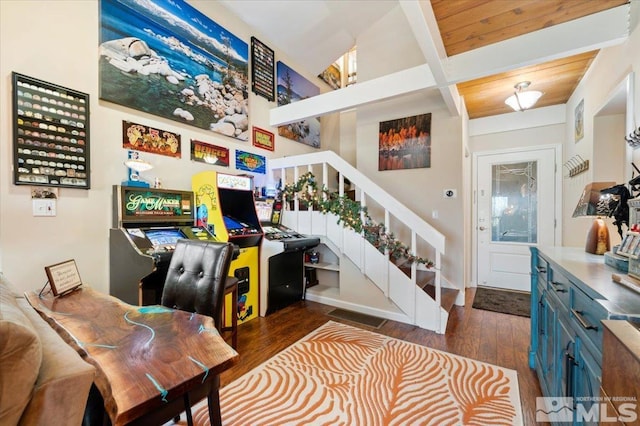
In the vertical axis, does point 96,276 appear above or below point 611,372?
below

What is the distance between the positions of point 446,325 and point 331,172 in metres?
3.56

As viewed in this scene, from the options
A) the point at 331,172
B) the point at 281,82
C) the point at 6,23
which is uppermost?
the point at 281,82

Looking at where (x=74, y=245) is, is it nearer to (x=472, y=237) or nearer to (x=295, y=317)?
(x=295, y=317)

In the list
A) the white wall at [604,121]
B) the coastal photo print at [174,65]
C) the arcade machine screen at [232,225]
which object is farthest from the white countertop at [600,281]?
the coastal photo print at [174,65]

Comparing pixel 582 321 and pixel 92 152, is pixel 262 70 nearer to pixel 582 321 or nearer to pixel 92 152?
pixel 92 152

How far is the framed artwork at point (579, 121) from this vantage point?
3258mm

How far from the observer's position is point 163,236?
252cm

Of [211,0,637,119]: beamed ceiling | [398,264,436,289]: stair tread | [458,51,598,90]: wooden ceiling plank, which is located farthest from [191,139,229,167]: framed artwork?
[458,51,598,90]: wooden ceiling plank

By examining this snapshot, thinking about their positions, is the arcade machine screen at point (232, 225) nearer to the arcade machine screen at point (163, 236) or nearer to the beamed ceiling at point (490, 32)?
the arcade machine screen at point (163, 236)

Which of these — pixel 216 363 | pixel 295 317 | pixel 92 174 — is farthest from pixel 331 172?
pixel 216 363

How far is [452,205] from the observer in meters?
3.84

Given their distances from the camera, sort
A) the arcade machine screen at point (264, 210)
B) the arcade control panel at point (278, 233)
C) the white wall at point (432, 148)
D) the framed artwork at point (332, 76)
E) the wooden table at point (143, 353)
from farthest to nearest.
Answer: the framed artwork at point (332, 76) < the white wall at point (432, 148) < the arcade machine screen at point (264, 210) < the arcade control panel at point (278, 233) < the wooden table at point (143, 353)

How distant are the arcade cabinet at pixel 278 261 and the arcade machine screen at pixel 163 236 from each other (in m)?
0.97

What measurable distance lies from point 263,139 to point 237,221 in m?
1.57
